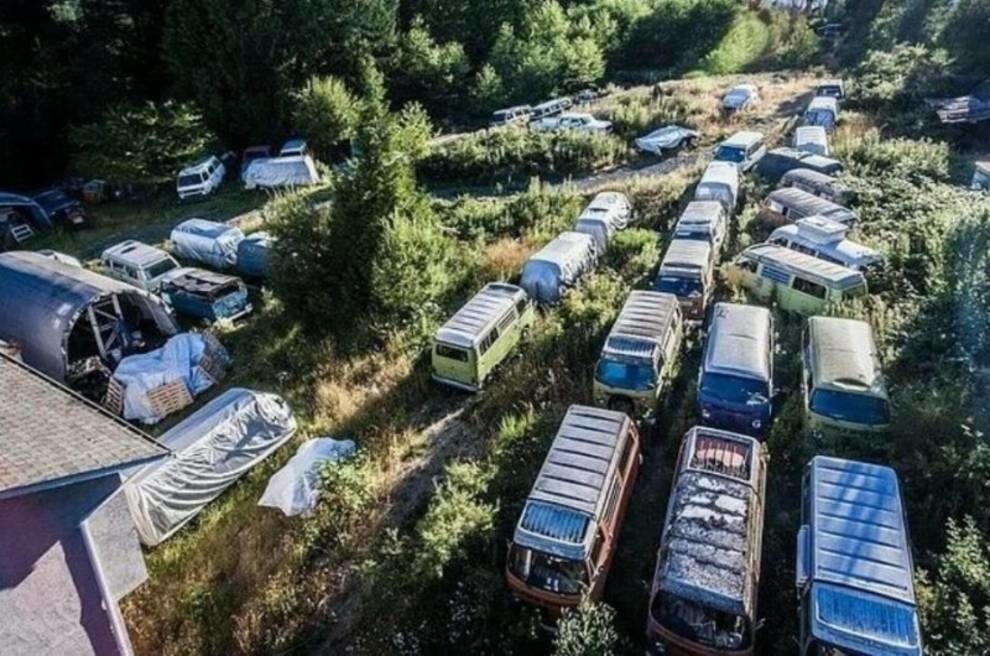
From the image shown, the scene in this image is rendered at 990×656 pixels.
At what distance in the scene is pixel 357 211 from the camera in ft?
60.8

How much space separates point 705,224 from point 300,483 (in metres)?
13.4

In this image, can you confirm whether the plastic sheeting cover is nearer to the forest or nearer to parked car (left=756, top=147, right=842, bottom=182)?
the forest

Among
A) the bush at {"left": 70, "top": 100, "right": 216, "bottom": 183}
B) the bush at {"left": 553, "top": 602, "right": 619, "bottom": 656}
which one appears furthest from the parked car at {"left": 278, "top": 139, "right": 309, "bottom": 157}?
the bush at {"left": 553, "top": 602, "right": 619, "bottom": 656}

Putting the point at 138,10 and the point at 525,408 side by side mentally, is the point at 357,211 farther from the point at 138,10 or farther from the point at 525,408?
the point at 138,10

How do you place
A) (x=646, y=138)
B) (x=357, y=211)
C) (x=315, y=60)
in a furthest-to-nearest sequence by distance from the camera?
(x=315, y=60) → (x=646, y=138) → (x=357, y=211)

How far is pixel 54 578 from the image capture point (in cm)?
788

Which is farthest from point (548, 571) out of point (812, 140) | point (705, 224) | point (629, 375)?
point (812, 140)

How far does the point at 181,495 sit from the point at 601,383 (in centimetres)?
890

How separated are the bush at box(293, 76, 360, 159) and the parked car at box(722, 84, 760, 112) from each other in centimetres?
1989

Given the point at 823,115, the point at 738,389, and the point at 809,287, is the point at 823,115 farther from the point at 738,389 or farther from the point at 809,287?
the point at 738,389

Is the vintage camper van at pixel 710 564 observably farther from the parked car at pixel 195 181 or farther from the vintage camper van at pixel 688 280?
the parked car at pixel 195 181

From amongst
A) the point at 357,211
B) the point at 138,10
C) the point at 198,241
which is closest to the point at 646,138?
the point at 357,211

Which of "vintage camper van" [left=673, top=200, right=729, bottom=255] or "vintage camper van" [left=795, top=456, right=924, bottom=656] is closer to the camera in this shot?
"vintage camper van" [left=795, top=456, right=924, bottom=656]

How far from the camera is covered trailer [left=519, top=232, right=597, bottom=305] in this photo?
1917 centimetres
